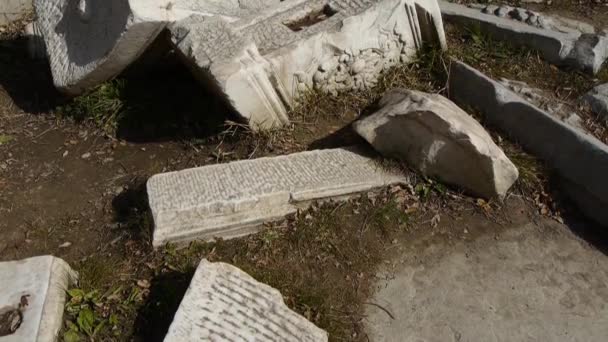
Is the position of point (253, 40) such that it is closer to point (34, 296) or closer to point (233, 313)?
point (233, 313)

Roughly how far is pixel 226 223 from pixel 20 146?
1.66m

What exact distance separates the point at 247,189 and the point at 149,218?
1.73 feet

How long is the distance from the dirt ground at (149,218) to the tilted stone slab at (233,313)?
0.21 m

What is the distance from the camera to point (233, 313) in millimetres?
2348

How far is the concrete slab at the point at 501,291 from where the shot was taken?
259 centimetres

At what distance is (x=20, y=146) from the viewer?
3535mm

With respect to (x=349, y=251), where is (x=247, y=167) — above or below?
above

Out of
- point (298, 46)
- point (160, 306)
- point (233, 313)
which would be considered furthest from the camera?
point (298, 46)

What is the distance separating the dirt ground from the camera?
8.66 feet

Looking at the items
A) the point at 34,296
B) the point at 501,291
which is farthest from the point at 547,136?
the point at 34,296

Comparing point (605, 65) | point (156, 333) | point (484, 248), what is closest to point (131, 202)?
point (156, 333)

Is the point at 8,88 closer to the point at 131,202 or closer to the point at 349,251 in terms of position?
the point at 131,202

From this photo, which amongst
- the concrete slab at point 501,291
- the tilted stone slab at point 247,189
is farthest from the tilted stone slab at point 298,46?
the concrete slab at point 501,291

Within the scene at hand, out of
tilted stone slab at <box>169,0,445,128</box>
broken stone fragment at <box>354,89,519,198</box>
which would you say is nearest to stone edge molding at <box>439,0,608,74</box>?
tilted stone slab at <box>169,0,445,128</box>
